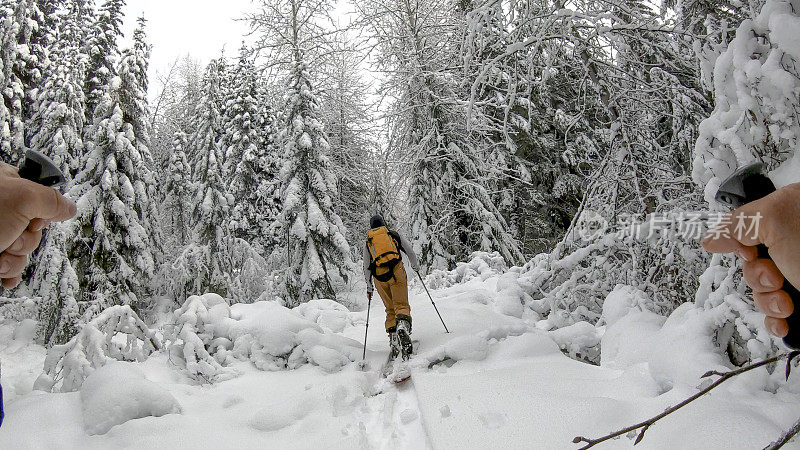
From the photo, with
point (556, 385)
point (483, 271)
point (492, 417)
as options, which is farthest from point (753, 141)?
point (483, 271)

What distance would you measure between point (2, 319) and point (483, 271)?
17852mm

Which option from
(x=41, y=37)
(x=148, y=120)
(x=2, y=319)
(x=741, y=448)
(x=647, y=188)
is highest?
(x=41, y=37)

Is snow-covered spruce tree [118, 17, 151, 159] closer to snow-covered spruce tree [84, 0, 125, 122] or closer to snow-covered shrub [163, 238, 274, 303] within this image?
snow-covered spruce tree [84, 0, 125, 122]

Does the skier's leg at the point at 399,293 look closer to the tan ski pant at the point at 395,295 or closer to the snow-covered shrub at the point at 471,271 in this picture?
the tan ski pant at the point at 395,295

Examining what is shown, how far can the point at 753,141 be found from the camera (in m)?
2.53

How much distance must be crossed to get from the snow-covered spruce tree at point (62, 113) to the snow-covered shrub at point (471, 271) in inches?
539

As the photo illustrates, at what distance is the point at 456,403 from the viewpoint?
3516 millimetres

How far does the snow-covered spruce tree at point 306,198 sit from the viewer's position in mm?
15312

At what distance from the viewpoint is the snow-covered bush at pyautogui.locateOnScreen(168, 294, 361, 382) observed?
516 centimetres

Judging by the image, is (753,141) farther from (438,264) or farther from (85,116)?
(85,116)

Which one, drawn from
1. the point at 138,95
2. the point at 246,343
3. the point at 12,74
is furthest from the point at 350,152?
the point at 246,343

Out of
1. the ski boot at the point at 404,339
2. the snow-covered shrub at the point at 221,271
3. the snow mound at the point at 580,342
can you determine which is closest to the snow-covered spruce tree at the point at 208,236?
the snow-covered shrub at the point at 221,271

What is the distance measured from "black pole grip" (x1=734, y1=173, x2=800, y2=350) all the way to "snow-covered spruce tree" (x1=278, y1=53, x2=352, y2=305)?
1458 cm

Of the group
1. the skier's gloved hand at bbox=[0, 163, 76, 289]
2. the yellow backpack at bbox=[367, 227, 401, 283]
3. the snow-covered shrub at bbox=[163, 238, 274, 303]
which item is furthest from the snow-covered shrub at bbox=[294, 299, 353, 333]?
the snow-covered shrub at bbox=[163, 238, 274, 303]
